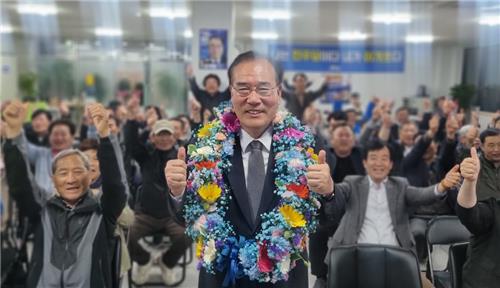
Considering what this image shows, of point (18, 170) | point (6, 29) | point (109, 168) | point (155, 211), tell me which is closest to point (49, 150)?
point (155, 211)

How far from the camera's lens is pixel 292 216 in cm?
171

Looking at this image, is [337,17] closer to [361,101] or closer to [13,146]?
[361,101]

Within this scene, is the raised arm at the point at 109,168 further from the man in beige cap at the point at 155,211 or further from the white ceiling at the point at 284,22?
the white ceiling at the point at 284,22

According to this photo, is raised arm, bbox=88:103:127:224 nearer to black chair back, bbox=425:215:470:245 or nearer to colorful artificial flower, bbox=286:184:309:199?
colorful artificial flower, bbox=286:184:309:199

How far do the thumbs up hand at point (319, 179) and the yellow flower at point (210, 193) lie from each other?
301 millimetres

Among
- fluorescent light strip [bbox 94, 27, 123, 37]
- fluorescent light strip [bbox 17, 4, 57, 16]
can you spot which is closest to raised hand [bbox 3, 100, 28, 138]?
fluorescent light strip [bbox 17, 4, 57, 16]

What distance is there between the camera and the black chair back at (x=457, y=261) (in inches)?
103

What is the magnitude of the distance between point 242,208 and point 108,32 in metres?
10.6

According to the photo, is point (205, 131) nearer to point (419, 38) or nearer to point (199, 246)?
point (199, 246)

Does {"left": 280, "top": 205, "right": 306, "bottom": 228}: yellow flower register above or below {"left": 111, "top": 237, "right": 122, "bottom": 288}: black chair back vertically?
above

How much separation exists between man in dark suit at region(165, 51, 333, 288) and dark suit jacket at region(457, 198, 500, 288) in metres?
0.97

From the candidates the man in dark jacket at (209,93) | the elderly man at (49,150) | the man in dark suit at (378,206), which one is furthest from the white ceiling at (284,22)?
the man in dark suit at (378,206)

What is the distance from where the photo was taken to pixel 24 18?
33.8 feet

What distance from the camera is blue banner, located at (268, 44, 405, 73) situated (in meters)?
12.1
